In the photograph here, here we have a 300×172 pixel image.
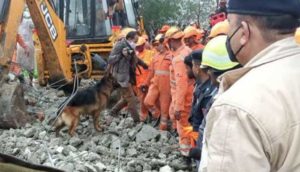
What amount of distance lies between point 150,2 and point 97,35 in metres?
22.4

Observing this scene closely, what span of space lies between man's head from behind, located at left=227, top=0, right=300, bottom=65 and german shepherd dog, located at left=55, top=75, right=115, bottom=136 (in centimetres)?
682

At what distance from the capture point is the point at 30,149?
23.6ft

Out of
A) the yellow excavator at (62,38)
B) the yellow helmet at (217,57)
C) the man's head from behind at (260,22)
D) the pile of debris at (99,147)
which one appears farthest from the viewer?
the yellow excavator at (62,38)

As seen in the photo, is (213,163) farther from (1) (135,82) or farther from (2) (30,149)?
(1) (135,82)

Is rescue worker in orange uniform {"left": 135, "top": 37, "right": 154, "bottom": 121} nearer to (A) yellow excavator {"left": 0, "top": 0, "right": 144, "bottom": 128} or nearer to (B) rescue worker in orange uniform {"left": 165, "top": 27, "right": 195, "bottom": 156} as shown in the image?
(A) yellow excavator {"left": 0, "top": 0, "right": 144, "bottom": 128}

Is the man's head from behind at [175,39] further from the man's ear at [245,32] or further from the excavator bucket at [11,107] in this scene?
the man's ear at [245,32]

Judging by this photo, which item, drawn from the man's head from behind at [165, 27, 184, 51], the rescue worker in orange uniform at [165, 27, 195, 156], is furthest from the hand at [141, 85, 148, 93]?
the rescue worker in orange uniform at [165, 27, 195, 156]

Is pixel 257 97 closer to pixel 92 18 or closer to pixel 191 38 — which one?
pixel 191 38

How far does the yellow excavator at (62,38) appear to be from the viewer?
8648 millimetres

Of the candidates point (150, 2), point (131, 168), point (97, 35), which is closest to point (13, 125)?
point (131, 168)

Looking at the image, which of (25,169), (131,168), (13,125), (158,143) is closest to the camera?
(25,169)

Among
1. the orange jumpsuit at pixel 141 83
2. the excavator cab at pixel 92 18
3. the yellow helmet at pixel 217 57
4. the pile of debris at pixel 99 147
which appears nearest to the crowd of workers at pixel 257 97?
the yellow helmet at pixel 217 57

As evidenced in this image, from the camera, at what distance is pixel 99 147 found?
744cm

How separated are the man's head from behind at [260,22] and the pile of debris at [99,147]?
426 centimetres
